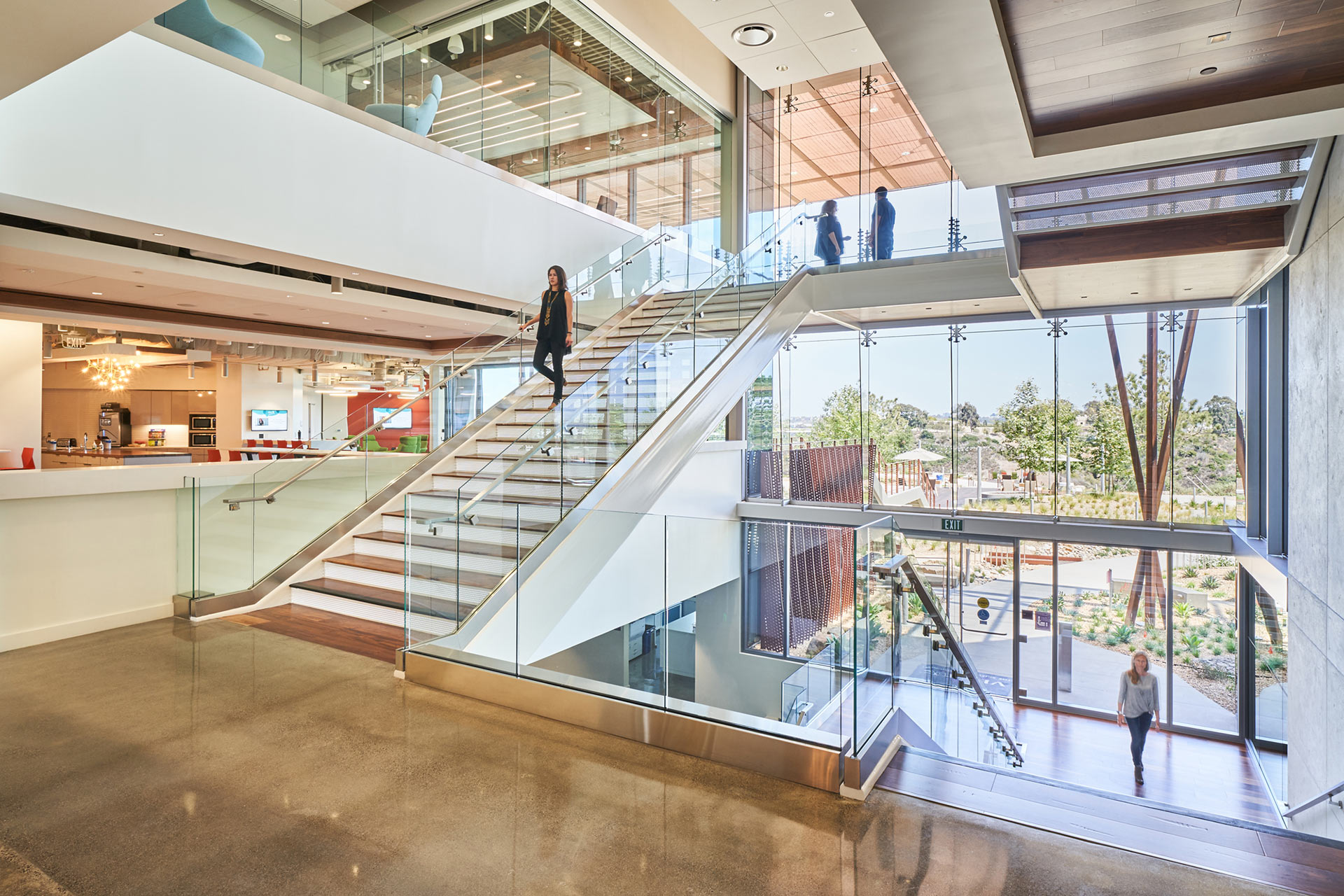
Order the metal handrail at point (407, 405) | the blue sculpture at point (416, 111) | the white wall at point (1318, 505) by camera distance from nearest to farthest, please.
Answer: the white wall at point (1318, 505)
the metal handrail at point (407, 405)
the blue sculpture at point (416, 111)

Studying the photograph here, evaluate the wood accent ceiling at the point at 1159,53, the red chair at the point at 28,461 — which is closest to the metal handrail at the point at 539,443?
the wood accent ceiling at the point at 1159,53

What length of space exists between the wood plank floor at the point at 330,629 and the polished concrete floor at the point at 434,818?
111 cm

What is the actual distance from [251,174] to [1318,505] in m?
9.74

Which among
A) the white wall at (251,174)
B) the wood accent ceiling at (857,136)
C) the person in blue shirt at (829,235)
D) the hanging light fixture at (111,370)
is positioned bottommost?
the hanging light fixture at (111,370)

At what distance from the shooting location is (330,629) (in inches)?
239

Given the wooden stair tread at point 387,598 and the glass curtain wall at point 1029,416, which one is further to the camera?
the glass curtain wall at point 1029,416

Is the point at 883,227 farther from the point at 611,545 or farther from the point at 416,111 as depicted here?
the point at 611,545

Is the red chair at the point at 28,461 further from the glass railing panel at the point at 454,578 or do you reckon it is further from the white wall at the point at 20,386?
the glass railing panel at the point at 454,578

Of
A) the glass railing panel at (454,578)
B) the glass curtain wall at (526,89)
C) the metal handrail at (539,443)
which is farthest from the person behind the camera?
the glass curtain wall at (526,89)

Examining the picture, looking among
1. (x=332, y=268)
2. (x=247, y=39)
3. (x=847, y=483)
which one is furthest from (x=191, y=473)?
(x=847, y=483)

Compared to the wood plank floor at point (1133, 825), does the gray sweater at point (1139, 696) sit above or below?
below

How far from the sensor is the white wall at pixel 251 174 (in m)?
5.56

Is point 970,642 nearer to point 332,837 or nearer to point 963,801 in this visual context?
point 963,801

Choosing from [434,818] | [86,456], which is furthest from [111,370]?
[434,818]
